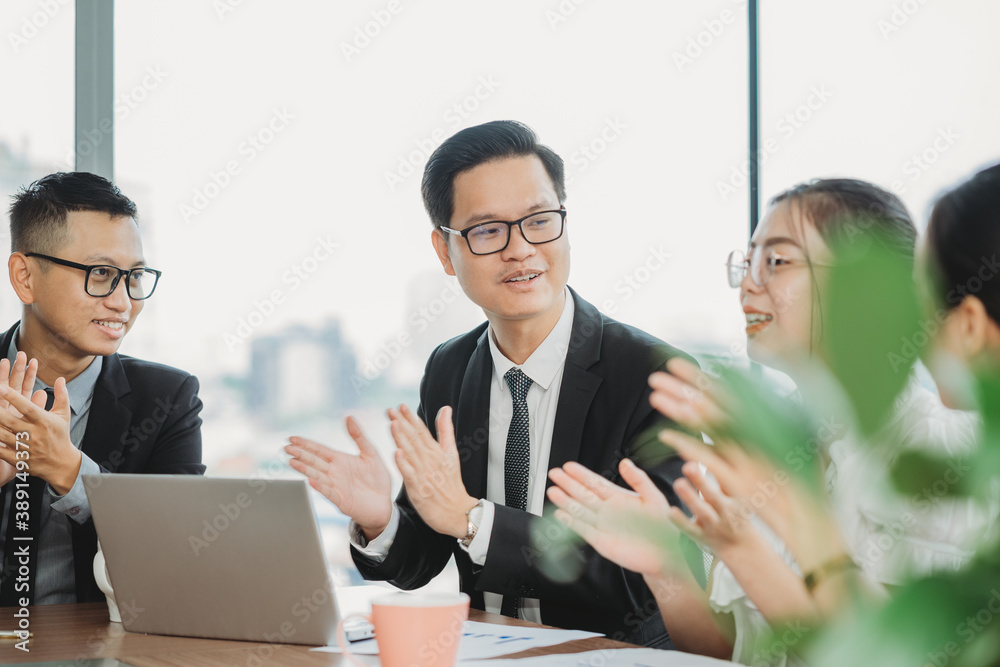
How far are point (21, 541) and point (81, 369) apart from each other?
0.44m

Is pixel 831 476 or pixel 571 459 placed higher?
pixel 831 476

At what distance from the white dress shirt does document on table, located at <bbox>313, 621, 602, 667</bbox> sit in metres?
0.47

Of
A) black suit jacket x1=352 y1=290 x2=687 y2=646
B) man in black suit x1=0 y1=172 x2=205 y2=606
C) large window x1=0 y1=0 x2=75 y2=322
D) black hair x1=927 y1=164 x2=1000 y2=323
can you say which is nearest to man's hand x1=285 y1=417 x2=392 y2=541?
black suit jacket x1=352 y1=290 x2=687 y2=646

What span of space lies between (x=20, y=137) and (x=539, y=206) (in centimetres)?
177

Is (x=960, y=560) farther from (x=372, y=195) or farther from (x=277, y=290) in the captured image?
(x=372, y=195)

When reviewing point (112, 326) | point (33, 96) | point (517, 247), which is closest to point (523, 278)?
point (517, 247)

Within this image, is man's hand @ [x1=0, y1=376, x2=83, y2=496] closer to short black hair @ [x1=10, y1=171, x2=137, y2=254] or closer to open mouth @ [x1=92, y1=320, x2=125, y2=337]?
open mouth @ [x1=92, y1=320, x2=125, y2=337]

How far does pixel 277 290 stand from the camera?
3119mm

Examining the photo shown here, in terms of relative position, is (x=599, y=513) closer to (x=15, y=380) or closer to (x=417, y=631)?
(x=417, y=631)

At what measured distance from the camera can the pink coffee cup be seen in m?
0.98

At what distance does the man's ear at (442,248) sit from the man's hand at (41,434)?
91cm

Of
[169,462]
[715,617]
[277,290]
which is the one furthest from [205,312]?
[715,617]

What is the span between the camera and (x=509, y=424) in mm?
1967

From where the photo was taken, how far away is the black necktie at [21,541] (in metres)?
1.87
